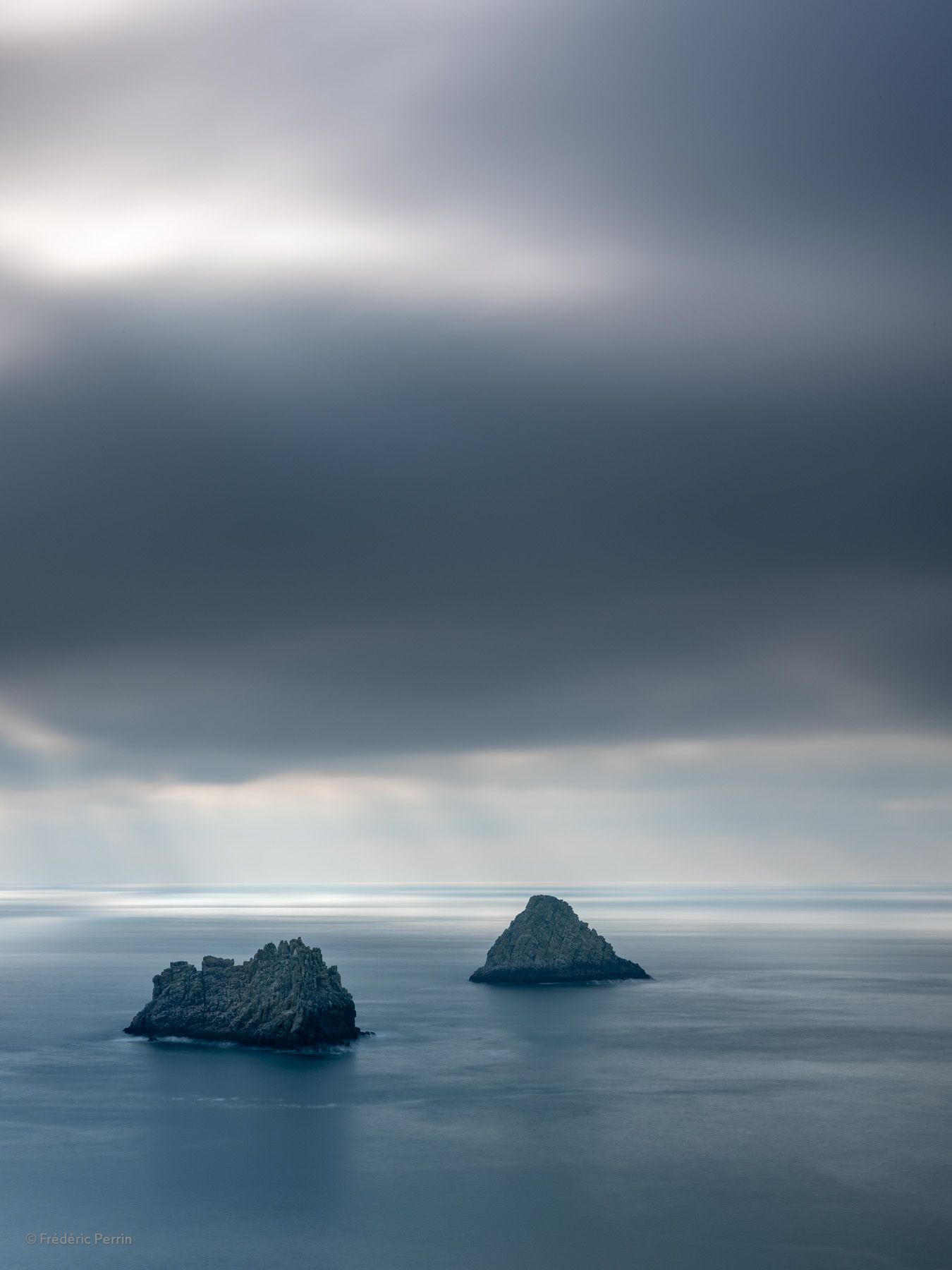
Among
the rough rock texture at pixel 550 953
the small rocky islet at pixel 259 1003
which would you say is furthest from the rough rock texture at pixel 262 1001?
the rough rock texture at pixel 550 953

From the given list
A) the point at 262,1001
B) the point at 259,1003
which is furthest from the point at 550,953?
the point at 259,1003

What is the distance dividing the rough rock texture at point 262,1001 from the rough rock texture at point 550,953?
6262 cm

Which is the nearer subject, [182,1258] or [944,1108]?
[182,1258]

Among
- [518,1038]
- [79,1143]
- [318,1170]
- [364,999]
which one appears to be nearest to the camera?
[318,1170]

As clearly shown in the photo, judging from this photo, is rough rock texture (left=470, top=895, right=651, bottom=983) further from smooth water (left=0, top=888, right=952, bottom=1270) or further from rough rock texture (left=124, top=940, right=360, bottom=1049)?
rough rock texture (left=124, top=940, right=360, bottom=1049)

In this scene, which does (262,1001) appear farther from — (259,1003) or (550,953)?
(550,953)

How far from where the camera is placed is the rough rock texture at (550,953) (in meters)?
185

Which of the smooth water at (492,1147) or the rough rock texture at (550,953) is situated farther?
the rough rock texture at (550,953)

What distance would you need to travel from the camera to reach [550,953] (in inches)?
7303

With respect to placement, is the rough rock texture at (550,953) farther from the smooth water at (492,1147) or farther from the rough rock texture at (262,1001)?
the rough rock texture at (262,1001)

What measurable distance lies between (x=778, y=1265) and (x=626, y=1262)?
7.59 m

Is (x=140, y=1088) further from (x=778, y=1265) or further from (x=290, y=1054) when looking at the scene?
(x=778, y=1265)

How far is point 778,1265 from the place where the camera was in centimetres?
6341

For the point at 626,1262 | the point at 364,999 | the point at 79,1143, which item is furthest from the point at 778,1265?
the point at 364,999
